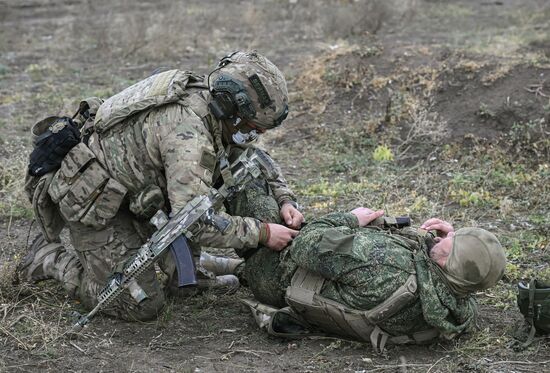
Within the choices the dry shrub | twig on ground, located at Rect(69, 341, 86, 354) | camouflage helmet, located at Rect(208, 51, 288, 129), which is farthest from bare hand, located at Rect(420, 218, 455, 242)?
the dry shrub

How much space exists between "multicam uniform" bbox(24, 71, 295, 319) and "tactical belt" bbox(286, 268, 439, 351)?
0.36 meters

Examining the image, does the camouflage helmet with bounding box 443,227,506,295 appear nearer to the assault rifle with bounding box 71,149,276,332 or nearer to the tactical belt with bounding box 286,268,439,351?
the tactical belt with bounding box 286,268,439,351

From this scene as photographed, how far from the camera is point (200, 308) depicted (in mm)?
4684

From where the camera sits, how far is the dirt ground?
401cm

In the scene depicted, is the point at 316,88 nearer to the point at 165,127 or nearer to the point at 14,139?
the point at 14,139

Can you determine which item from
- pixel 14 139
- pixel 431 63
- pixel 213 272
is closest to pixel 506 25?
pixel 431 63

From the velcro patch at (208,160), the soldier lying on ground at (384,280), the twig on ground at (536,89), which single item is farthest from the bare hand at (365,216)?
the twig on ground at (536,89)

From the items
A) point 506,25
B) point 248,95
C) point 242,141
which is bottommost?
point 506,25

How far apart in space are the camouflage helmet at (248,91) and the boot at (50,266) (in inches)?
56.1

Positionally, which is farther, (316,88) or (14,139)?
(316,88)

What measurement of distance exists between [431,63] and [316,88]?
140 cm

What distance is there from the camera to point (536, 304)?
154 inches

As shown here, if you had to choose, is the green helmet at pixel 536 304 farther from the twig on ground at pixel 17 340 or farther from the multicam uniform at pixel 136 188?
the twig on ground at pixel 17 340

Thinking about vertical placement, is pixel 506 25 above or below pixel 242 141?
below
